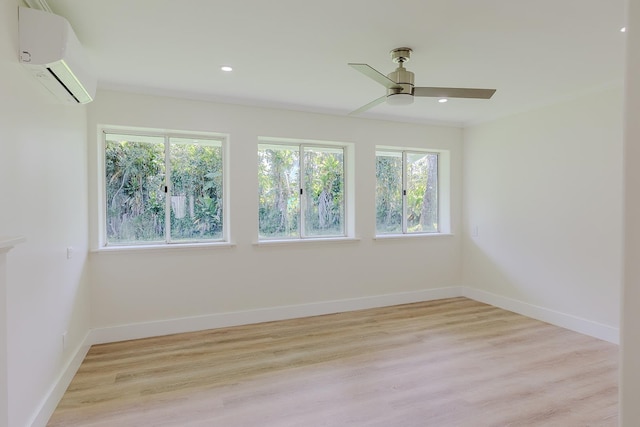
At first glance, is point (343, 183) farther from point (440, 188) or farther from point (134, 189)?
point (134, 189)

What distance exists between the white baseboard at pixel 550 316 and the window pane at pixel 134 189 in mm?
4144

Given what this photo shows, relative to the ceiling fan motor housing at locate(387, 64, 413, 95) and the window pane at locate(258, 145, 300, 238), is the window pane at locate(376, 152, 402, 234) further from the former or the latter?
the ceiling fan motor housing at locate(387, 64, 413, 95)

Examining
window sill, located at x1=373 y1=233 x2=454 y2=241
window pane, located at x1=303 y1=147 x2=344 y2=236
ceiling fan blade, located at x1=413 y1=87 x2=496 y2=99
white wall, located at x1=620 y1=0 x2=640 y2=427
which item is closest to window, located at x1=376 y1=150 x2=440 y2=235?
window sill, located at x1=373 y1=233 x2=454 y2=241

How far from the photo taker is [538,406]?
2342 mm

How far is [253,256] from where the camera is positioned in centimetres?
400

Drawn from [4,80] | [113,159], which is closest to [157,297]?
[113,159]

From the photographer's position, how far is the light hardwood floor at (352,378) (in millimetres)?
2244

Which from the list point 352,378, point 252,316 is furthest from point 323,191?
point 352,378

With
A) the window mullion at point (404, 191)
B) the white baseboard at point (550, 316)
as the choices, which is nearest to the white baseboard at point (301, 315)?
the white baseboard at point (550, 316)

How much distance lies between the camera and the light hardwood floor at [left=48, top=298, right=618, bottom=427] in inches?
88.4

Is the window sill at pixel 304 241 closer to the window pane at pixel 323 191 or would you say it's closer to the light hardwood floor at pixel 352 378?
the window pane at pixel 323 191

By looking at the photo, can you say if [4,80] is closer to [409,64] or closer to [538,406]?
[409,64]

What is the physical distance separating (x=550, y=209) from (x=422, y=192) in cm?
163

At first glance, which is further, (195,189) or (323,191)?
(323,191)
